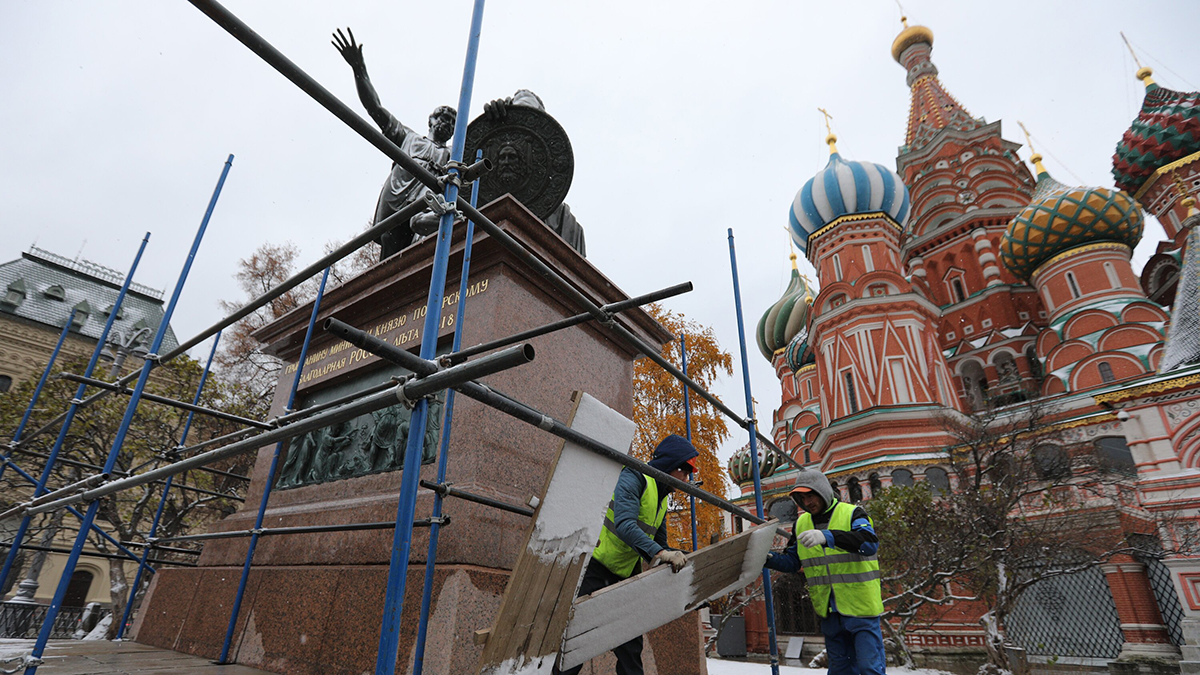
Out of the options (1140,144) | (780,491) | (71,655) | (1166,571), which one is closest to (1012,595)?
(1166,571)

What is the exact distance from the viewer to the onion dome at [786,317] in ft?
116

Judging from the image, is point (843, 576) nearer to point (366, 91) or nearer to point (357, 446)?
point (357, 446)

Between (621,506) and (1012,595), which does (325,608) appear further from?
(1012,595)

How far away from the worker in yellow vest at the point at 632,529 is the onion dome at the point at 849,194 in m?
26.1

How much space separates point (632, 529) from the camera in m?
2.71

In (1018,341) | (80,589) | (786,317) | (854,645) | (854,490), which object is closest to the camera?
(854,645)

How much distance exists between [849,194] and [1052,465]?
14425mm

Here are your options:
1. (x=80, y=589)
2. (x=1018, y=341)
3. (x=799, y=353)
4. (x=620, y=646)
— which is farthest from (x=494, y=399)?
(x=80, y=589)

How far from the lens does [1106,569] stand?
52.5 ft

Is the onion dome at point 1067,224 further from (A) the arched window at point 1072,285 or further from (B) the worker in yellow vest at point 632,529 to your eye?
(B) the worker in yellow vest at point 632,529

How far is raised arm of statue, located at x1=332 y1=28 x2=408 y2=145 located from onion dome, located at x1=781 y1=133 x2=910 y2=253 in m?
24.5

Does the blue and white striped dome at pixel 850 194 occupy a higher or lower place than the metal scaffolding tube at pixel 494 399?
higher

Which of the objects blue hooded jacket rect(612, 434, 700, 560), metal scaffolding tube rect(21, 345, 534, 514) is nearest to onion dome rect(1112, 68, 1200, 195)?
blue hooded jacket rect(612, 434, 700, 560)

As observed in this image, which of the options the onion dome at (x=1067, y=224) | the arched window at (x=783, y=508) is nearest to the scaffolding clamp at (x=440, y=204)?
the arched window at (x=783, y=508)
